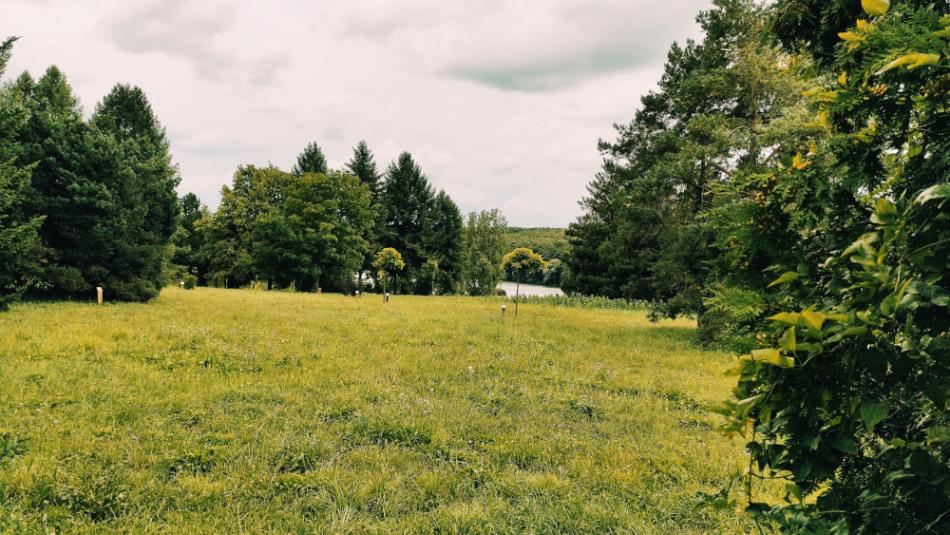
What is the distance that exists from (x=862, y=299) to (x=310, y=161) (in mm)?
52786

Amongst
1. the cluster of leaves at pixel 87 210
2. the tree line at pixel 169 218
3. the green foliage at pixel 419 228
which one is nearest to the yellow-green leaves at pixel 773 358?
the tree line at pixel 169 218

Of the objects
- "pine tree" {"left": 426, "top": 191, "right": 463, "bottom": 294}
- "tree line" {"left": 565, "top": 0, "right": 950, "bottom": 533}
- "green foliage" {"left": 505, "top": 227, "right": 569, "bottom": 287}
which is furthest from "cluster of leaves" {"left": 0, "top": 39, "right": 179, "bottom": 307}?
"green foliage" {"left": 505, "top": 227, "right": 569, "bottom": 287}

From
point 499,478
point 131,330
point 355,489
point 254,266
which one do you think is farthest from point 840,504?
point 254,266

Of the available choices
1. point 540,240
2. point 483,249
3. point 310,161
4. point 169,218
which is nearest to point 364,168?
point 310,161

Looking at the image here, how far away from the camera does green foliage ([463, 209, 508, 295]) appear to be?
2319 inches

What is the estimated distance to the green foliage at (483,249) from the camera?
58906mm

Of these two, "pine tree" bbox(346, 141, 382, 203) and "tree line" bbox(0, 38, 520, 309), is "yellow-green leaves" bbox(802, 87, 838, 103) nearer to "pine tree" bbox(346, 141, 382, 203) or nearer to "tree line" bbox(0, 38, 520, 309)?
"tree line" bbox(0, 38, 520, 309)

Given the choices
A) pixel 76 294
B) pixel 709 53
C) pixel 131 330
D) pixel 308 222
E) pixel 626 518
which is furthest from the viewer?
pixel 308 222

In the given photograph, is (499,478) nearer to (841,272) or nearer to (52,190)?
(841,272)

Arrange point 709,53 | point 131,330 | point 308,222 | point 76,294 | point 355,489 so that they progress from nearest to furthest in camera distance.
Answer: point 355,489
point 131,330
point 709,53
point 76,294
point 308,222

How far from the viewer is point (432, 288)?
4834 cm

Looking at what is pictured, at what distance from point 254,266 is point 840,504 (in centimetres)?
4622

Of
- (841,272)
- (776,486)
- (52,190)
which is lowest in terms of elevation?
(776,486)

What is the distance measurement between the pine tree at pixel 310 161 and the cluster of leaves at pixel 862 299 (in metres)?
51.6
